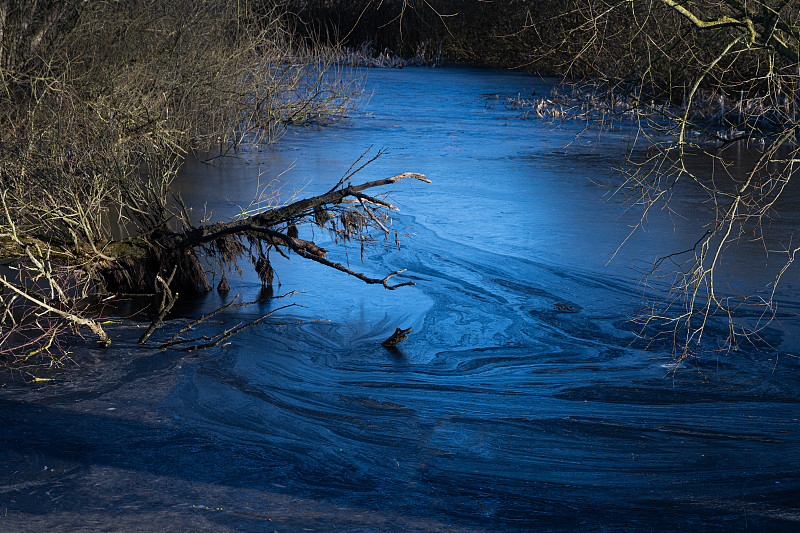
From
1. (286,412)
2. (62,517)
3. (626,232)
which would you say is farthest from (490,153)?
(62,517)

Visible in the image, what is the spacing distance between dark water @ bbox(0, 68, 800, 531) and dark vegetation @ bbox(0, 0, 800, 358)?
44 cm

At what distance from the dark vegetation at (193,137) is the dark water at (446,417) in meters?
0.44

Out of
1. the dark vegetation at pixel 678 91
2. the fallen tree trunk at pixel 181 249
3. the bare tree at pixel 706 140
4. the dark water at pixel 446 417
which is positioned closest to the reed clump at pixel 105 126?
the fallen tree trunk at pixel 181 249

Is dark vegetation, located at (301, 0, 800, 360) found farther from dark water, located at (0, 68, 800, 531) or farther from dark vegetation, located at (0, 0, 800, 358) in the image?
dark water, located at (0, 68, 800, 531)

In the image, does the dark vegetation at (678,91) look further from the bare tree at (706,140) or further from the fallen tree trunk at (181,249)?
the fallen tree trunk at (181,249)

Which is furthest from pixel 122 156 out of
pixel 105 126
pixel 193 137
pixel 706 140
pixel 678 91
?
pixel 678 91

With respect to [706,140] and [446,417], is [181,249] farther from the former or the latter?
[706,140]

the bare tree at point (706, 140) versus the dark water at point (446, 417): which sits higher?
the bare tree at point (706, 140)

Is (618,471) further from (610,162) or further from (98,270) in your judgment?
(610,162)

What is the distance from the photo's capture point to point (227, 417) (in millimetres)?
5406

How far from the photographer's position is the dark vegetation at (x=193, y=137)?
6219 millimetres

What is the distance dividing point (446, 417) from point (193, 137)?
29.9ft

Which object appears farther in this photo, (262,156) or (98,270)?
(262,156)

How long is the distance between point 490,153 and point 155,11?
584 cm
